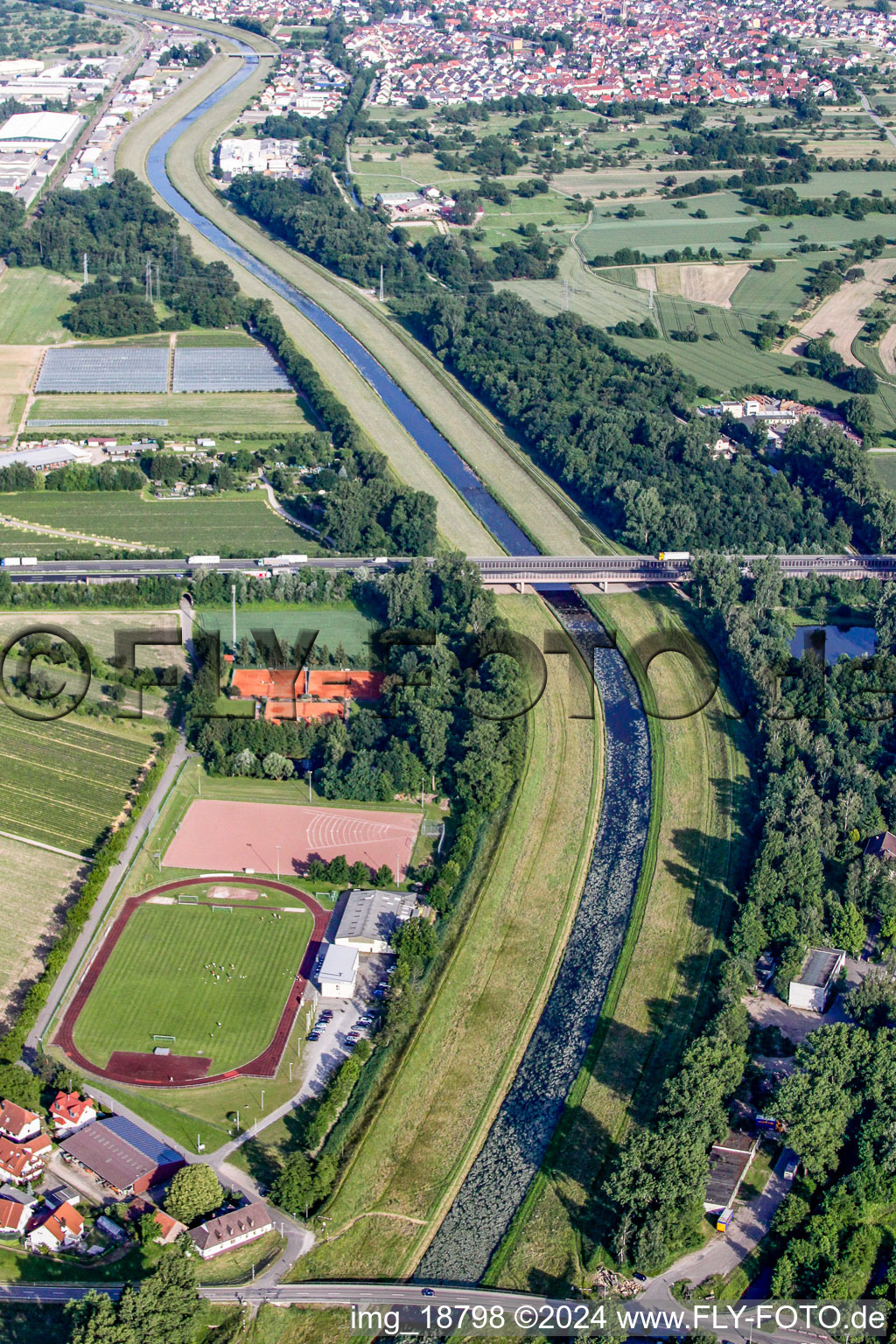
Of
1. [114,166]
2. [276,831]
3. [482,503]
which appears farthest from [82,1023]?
[114,166]

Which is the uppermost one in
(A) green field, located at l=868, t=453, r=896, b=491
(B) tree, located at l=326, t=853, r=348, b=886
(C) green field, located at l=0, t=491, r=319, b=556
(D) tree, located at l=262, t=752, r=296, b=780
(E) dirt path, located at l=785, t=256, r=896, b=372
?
(E) dirt path, located at l=785, t=256, r=896, b=372

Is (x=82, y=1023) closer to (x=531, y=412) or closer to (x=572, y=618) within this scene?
(x=572, y=618)

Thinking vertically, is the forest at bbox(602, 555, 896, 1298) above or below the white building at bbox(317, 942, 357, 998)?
above

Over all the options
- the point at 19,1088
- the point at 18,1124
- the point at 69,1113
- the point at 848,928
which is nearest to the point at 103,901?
the point at 19,1088

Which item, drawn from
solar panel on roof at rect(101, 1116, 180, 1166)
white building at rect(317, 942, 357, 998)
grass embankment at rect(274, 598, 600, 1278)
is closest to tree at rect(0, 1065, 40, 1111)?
solar panel on roof at rect(101, 1116, 180, 1166)

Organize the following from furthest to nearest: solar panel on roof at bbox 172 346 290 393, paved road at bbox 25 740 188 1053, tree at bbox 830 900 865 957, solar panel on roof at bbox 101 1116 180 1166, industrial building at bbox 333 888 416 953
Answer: solar panel on roof at bbox 172 346 290 393
tree at bbox 830 900 865 957
industrial building at bbox 333 888 416 953
paved road at bbox 25 740 188 1053
solar panel on roof at bbox 101 1116 180 1166

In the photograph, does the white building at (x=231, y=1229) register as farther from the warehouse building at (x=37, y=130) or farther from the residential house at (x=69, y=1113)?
the warehouse building at (x=37, y=130)

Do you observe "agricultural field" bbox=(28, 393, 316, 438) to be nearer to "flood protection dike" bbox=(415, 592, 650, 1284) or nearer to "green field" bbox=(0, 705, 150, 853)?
"green field" bbox=(0, 705, 150, 853)
